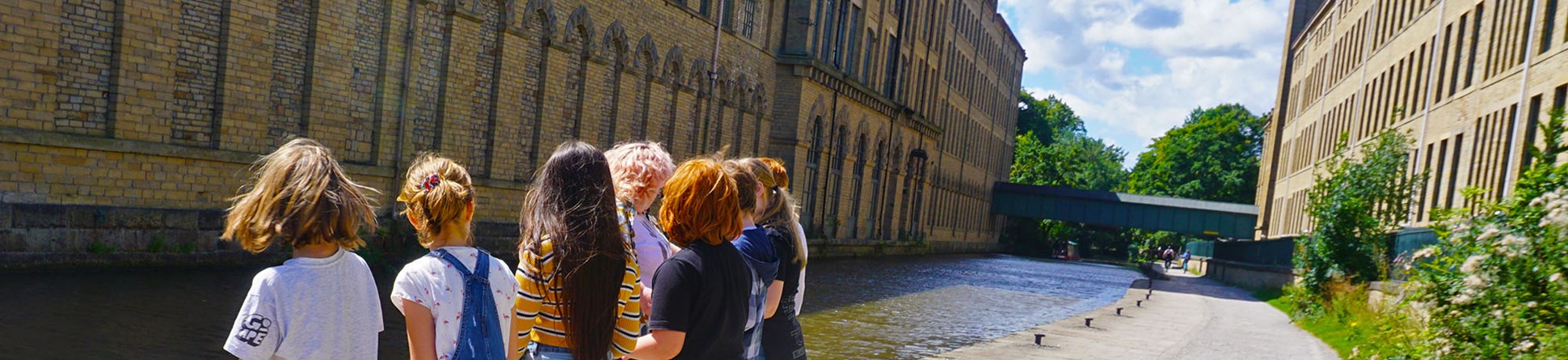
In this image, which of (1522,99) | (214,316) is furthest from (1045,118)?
(214,316)

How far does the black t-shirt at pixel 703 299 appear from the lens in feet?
12.7

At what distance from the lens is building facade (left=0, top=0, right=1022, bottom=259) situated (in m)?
15.6

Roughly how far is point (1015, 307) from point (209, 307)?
603 inches

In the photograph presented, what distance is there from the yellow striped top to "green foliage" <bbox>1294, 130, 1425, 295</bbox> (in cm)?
1960

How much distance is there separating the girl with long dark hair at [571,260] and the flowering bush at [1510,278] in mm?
6560

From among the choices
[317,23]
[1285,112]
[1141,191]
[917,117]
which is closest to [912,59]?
[917,117]

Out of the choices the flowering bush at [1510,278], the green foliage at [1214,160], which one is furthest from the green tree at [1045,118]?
the flowering bush at [1510,278]

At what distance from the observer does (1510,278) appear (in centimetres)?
888

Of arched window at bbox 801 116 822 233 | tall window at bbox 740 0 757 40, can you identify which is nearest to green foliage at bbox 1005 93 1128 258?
arched window at bbox 801 116 822 233

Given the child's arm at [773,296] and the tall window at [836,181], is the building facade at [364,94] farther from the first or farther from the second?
the child's arm at [773,296]

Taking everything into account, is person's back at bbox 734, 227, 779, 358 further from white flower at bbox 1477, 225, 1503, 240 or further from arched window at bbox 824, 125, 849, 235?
arched window at bbox 824, 125, 849, 235

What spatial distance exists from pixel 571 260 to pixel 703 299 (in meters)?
0.44

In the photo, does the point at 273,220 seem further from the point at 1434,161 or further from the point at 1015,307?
the point at 1434,161

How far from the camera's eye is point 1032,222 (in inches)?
3770
